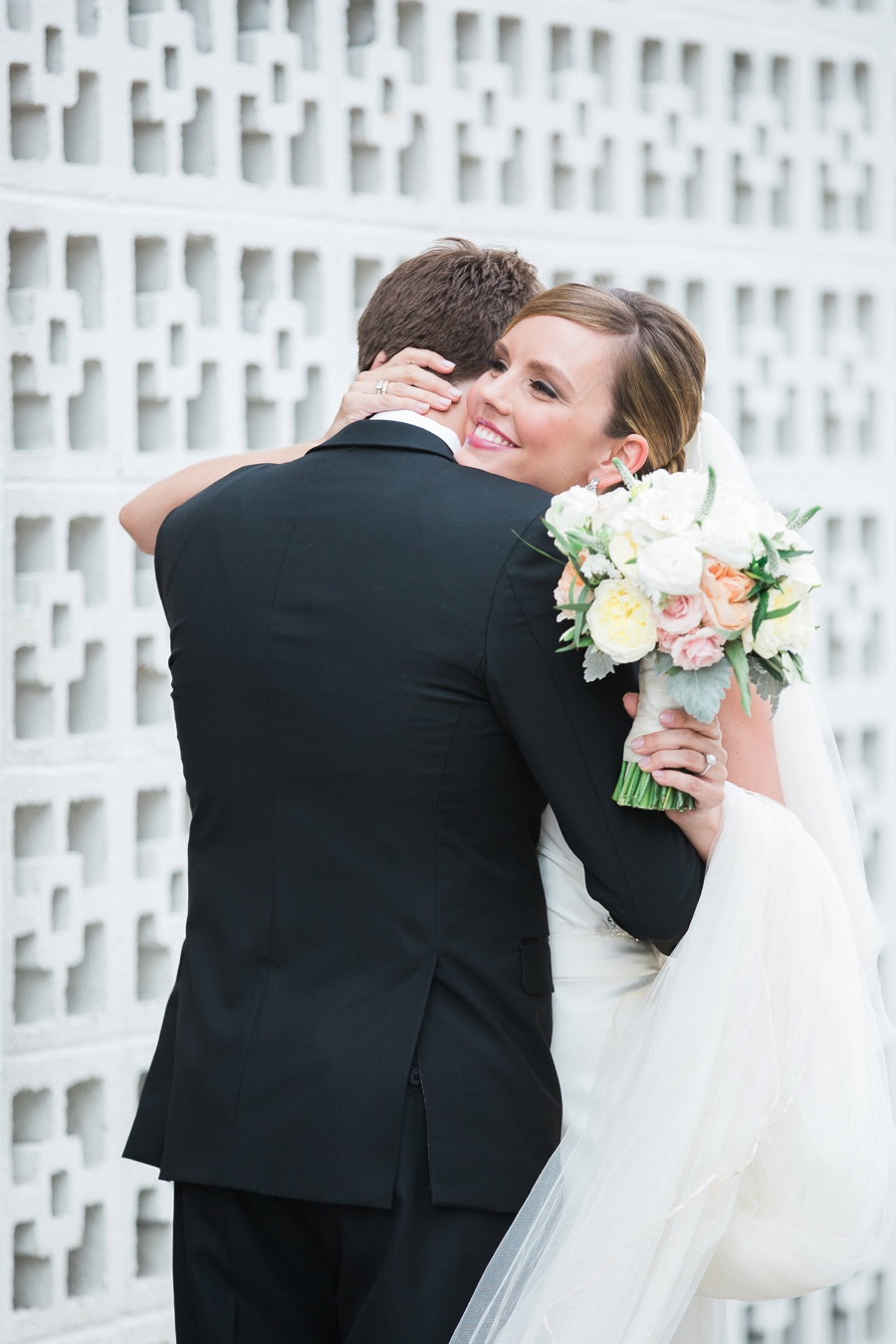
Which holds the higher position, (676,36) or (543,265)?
(676,36)

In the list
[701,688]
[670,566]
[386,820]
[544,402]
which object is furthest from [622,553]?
[544,402]

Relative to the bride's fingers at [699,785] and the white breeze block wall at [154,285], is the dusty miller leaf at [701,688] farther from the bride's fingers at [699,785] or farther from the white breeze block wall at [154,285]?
the white breeze block wall at [154,285]

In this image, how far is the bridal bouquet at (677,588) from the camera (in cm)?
150

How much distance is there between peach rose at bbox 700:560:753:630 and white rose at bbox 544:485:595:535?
0.15 m

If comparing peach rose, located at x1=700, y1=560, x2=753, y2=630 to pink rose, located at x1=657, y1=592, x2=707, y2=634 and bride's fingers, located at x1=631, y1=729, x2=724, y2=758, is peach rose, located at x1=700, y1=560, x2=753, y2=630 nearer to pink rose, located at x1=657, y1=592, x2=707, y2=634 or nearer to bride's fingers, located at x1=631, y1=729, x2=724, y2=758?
pink rose, located at x1=657, y1=592, x2=707, y2=634

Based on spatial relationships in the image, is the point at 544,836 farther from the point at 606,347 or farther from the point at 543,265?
the point at 543,265

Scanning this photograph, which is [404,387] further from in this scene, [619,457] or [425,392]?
[619,457]

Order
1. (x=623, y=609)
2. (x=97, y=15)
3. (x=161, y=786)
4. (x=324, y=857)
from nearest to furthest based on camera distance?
1. (x=623, y=609)
2. (x=324, y=857)
3. (x=97, y=15)
4. (x=161, y=786)

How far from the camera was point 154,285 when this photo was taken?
3064 mm

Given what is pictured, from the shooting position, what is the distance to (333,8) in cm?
313

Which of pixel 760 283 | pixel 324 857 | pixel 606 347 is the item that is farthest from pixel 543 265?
pixel 324 857

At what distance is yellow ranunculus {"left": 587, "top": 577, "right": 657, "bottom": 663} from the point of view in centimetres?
148

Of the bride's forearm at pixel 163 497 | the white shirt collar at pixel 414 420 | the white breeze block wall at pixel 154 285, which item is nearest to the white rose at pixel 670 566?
the white shirt collar at pixel 414 420

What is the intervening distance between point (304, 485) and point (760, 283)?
239 cm
